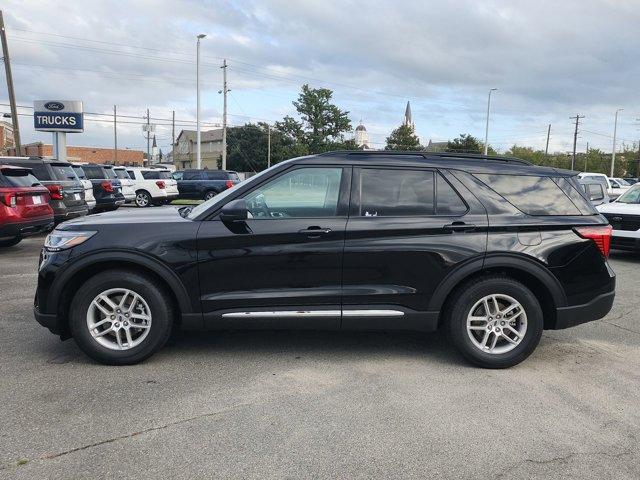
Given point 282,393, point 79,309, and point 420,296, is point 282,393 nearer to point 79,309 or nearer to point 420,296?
point 420,296

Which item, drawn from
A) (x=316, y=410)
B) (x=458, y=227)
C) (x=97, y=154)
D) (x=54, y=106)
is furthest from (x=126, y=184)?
(x=97, y=154)

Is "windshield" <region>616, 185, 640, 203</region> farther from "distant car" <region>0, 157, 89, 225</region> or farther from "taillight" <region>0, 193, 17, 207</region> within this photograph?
"distant car" <region>0, 157, 89, 225</region>

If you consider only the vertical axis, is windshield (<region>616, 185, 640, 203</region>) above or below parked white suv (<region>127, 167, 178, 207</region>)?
above

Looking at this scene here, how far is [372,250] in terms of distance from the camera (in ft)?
13.9

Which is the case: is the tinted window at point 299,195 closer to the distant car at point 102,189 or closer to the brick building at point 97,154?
the distant car at point 102,189

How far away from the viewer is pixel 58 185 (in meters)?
11.5

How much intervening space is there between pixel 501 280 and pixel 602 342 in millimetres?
1707

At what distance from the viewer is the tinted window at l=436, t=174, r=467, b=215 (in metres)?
4.39

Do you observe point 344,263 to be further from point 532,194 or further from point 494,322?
point 532,194

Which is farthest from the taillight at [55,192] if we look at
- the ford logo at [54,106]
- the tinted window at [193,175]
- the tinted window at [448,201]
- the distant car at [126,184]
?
the ford logo at [54,106]

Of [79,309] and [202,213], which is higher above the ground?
[202,213]

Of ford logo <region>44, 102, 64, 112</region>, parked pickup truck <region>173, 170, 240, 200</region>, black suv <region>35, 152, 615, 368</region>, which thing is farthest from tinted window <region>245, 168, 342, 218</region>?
ford logo <region>44, 102, 64, 112</region>

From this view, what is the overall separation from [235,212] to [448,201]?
5.81ft

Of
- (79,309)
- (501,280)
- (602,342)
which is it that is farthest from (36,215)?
(602,342)
